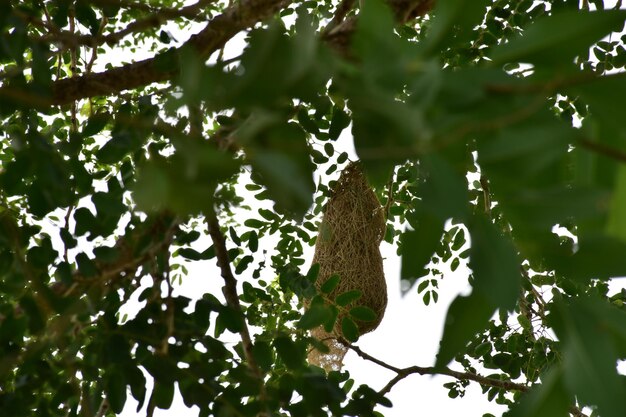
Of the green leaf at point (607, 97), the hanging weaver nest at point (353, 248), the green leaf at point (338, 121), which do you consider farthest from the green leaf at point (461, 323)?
the hanging weaver nest at point (353, 248)

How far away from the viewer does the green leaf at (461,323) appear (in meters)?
0.47

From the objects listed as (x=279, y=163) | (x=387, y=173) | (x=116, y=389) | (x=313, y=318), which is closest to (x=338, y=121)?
(x=313, y=318)

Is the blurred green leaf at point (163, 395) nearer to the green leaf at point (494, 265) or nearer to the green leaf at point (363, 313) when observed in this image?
the green leaf at point (494, 265)

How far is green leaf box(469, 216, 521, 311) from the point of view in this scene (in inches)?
14.3

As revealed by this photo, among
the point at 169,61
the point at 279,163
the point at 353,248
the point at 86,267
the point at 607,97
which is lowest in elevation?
the point at 279,163

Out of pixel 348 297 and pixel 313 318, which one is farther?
pixel 348 297

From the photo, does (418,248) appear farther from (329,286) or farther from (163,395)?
(329,286)

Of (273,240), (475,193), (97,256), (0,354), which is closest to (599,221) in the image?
(97,256)

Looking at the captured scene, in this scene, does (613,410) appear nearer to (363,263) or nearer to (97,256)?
(97,256)

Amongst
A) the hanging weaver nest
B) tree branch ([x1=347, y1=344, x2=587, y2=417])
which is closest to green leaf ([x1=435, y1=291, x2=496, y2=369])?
tree branch ([x1=347, y1=344, x2=587, y2=417])

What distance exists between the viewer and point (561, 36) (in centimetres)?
38

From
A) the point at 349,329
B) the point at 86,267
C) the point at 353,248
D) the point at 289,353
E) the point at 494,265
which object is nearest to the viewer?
the point at 494,265

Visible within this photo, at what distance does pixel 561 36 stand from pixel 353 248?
6.06ft

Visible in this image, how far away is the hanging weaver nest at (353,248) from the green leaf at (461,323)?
5.37ft
